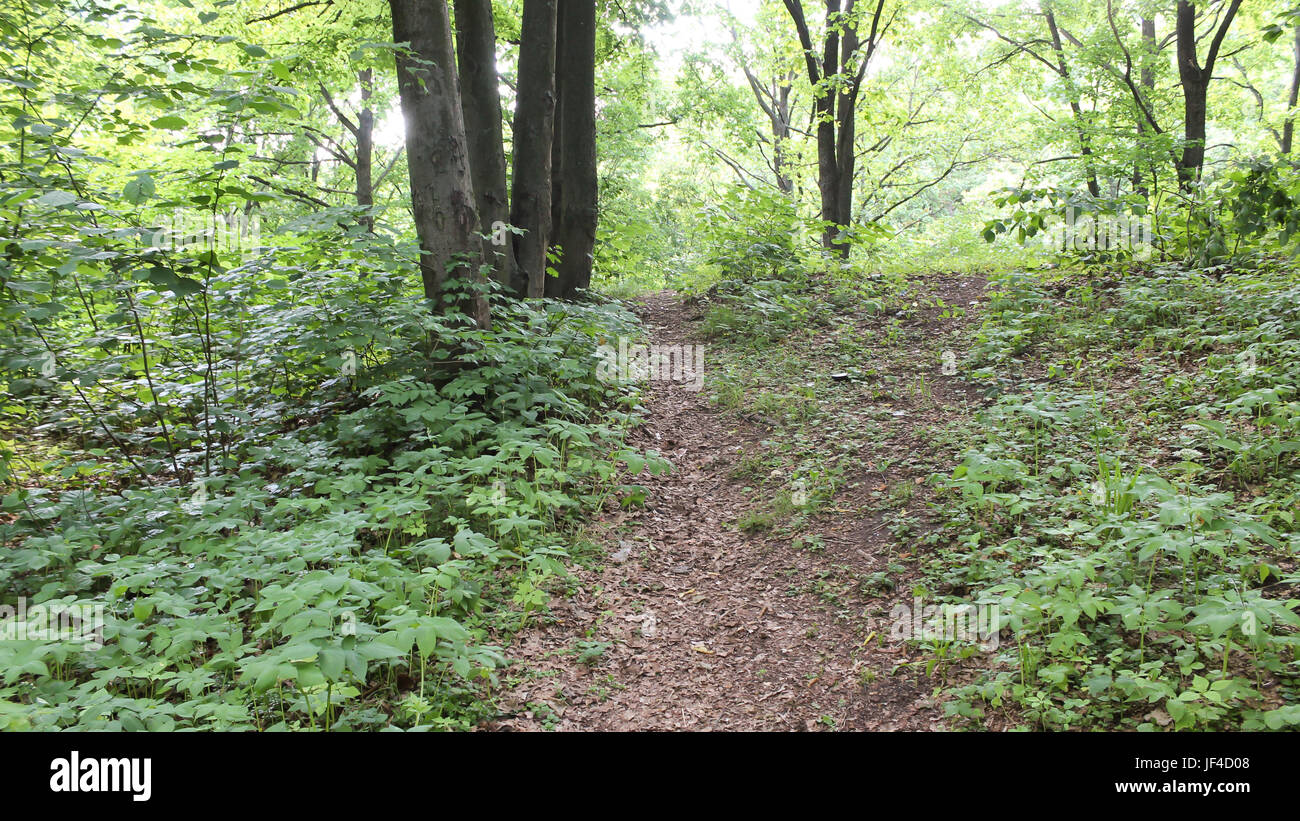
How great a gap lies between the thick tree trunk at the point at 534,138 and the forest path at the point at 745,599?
219cm

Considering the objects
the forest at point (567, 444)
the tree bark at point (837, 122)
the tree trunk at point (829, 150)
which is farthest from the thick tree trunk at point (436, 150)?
the tree trunk at point (829, 150)

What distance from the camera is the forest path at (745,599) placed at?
3381 millimetres

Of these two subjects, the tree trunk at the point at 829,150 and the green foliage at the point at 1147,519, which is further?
the tree trunk at the point at 829,150

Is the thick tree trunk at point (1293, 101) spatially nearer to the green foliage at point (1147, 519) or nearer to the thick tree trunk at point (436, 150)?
the green foliage at point (1147, 519)

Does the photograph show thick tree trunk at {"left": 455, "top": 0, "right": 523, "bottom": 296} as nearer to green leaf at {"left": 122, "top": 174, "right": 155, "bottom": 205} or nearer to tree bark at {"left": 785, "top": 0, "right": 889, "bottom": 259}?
green leaf at {"left": 122, "top": 174, "right": 155, "bottom": 205}

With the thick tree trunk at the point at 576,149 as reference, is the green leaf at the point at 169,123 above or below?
below

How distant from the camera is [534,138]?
714cm

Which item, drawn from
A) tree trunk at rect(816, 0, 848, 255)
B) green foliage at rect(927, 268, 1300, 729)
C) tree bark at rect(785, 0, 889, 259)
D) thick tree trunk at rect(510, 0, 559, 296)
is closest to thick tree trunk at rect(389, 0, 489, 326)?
thick tree trunk at rect(510, 0, 559, 296)

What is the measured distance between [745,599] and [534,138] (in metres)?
5.24
